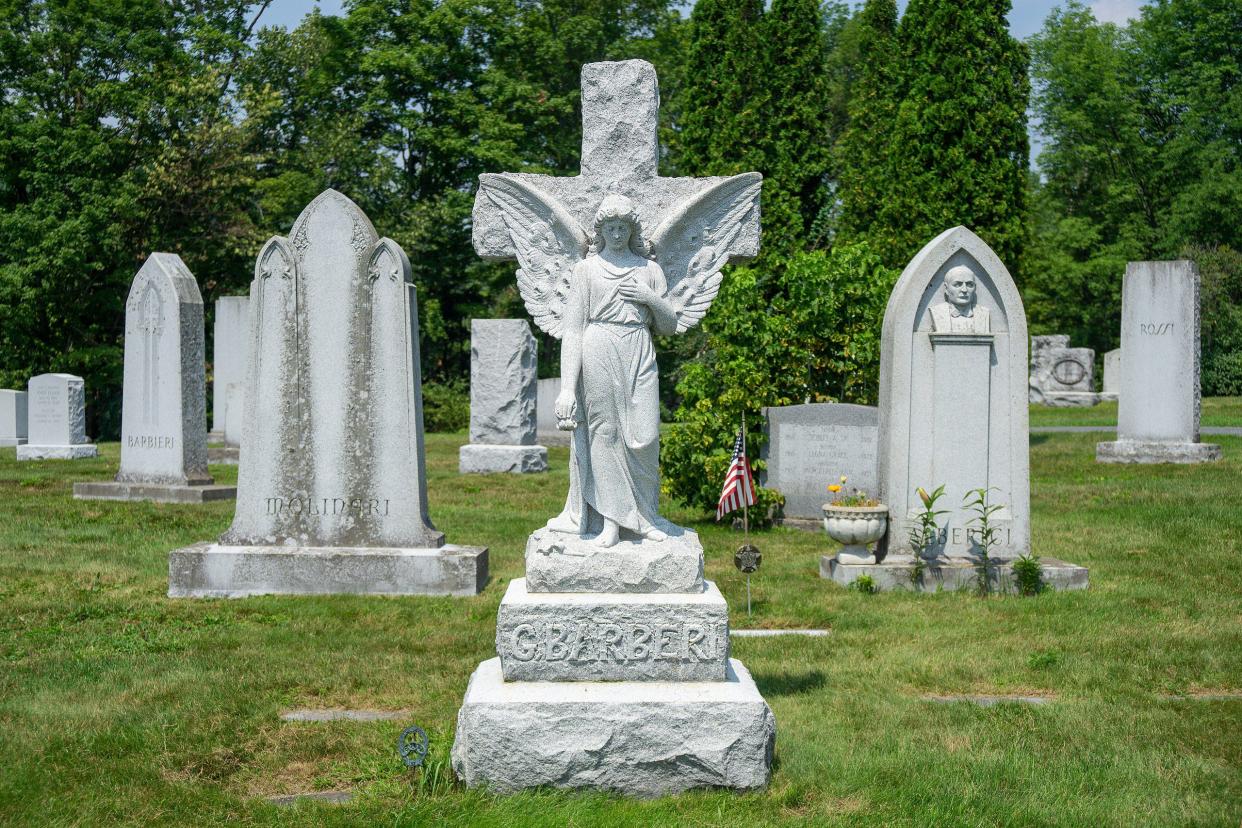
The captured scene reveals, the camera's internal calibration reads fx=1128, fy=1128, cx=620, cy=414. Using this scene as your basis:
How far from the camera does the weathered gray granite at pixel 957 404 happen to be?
900 centimetres

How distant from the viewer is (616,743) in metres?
4.52

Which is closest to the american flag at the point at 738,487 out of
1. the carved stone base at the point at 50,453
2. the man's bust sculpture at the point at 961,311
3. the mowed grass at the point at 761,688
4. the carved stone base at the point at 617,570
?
the mowed grass at the point at 761,688

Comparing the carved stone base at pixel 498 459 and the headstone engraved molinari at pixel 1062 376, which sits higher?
the headstone engraved molinari at pixel 1062 376

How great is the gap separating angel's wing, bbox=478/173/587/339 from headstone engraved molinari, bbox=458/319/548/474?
12.3m

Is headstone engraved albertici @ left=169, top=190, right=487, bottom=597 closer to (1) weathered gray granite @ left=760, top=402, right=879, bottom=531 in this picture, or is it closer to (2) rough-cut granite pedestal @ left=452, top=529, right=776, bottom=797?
(2) rough-cut granite pedestal @ left=452, top=529, right=776, bottom=797

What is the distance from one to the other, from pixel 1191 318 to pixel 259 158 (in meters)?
22.0

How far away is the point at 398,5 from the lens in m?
31.5

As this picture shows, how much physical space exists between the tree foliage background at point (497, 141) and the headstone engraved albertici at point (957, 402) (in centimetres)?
933

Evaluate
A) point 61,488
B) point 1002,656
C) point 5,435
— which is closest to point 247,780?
point 1002,656

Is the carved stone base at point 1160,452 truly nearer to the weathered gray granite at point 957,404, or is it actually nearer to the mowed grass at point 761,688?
the mowed grass at point 761,688

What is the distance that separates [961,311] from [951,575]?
2.10 metres

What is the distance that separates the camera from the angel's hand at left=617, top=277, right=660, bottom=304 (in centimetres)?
498

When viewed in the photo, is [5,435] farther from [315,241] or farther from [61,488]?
[315,241]

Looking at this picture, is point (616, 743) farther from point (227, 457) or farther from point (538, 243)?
point (227, 457)
